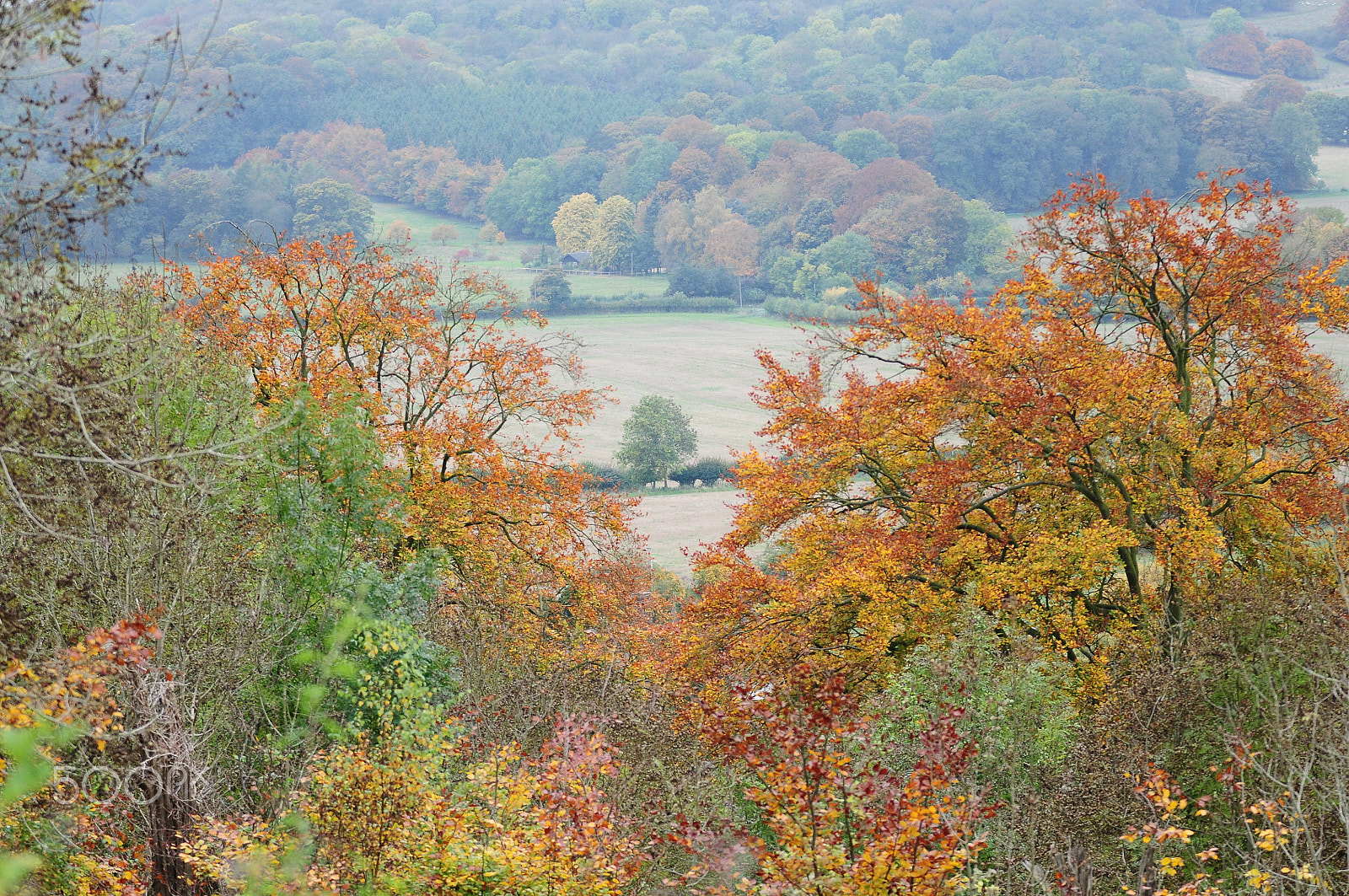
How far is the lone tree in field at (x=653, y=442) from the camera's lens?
46.9 meters

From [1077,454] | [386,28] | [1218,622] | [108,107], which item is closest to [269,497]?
[108,107]

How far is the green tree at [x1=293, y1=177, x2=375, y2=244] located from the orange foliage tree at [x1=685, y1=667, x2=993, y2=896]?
64887 millimetres

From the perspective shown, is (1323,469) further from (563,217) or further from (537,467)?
(563,217)

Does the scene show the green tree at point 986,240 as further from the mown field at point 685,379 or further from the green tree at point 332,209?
the green tree at point 332,209

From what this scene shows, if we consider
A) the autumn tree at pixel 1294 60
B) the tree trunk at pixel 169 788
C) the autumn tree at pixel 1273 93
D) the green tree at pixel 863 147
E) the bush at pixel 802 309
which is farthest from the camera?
the autumn tree at pixel 1294 60

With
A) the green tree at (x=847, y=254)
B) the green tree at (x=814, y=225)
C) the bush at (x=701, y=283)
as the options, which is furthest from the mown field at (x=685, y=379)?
the green tree at (x=814, y=225)

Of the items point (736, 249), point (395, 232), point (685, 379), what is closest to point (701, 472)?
point (685, 379)

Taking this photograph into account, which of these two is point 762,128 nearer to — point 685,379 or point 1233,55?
point 1233,55

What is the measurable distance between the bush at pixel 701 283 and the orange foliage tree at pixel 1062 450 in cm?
6145

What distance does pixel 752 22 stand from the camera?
14138 centimetres

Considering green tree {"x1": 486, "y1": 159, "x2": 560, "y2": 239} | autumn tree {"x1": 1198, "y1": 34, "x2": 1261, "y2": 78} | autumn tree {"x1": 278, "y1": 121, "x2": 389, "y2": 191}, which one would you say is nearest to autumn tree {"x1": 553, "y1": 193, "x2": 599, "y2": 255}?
green tree {"x1": 486, "y1": 159, "x2": 560, "y2": 239}

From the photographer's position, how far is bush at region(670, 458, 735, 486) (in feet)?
158

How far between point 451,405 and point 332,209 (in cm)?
5160

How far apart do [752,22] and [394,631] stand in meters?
144
